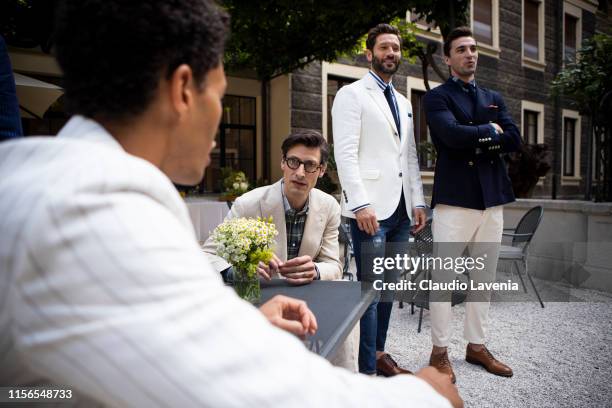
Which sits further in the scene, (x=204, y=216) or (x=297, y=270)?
(x=204, y=216)

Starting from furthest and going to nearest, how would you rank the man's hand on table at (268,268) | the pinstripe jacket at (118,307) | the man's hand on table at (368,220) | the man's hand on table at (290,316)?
the man's hand on table at (368,220)
the man's hand on table at (268,268)
the man's hand on table at (290,316)
the pinstripe jacket at (118,307)

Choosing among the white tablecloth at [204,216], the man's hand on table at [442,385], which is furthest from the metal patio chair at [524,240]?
the man's hand on table at [442,385]

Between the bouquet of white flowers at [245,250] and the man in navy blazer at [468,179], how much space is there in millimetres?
1994

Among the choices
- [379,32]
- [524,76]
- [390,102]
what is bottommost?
[390,102]

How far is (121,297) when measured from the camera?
0.51 m

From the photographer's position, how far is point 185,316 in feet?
1.71

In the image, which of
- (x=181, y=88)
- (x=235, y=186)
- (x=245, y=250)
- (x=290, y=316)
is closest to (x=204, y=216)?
(x=235, y=186)

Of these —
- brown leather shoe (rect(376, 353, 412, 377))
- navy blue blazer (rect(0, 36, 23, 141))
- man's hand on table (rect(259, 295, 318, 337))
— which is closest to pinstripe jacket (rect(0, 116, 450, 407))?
man's hand on table (rect(259, 295, 318, 337))

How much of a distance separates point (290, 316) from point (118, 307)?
747 millimetres

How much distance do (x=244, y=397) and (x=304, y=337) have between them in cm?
66

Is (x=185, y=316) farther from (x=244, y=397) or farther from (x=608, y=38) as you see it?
(x=608, y=38)

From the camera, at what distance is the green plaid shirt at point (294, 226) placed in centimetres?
255

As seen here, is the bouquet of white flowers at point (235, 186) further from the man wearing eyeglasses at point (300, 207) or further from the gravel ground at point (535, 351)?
the man wearing eyeglasses at point (300, 207)

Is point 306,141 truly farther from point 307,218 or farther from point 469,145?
point 469,145
